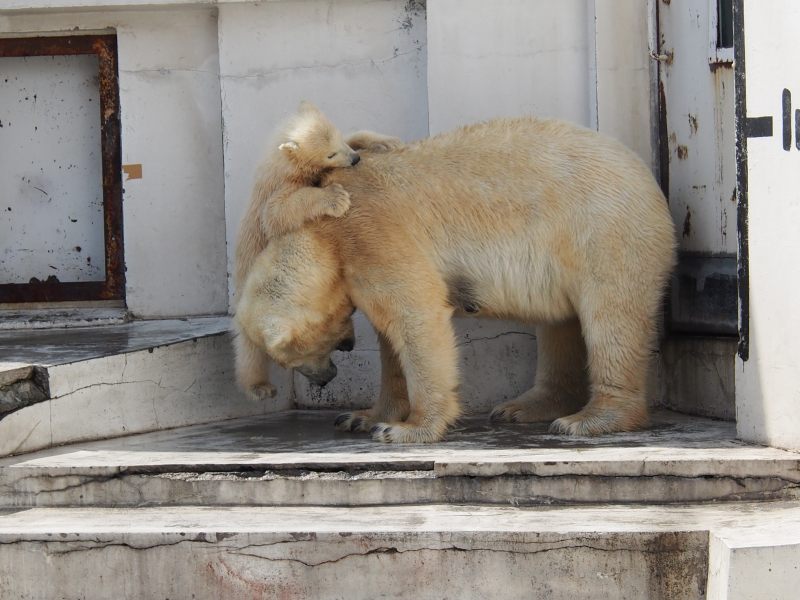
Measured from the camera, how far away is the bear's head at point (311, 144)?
199 inches

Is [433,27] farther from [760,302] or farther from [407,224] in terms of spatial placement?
[760,302]

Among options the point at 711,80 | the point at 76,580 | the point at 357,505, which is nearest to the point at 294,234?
the point at 357,505

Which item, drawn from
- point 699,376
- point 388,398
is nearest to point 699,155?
point 699,376

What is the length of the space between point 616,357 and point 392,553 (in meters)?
1.57

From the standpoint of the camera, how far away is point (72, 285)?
7.04m

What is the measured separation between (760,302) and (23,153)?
4518 millimetres

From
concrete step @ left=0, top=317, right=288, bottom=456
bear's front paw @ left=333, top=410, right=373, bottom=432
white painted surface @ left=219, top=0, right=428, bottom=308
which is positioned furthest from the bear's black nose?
white painted surface @ left=219, top=0, right=428, bottom=308

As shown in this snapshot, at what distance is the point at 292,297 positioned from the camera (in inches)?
200

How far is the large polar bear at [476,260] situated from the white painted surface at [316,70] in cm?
104

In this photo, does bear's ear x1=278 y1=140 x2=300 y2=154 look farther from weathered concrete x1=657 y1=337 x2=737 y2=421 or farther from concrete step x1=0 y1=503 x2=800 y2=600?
weathered concrete x1=657 y1=337 x2=737 y2=421

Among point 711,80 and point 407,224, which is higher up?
point 711,80

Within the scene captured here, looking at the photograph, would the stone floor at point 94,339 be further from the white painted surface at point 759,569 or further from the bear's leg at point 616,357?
the white painted surface at point 759,569

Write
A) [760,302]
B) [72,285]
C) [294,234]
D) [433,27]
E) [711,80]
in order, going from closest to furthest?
[760,302] → [294,234] → [711,80] → [433,27] → [72,285]

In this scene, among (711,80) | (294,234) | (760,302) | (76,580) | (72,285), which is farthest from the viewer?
(72,285)
